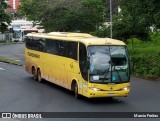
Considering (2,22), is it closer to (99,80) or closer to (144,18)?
(144,18)

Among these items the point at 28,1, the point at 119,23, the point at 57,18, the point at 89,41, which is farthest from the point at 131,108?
the point at 28,1

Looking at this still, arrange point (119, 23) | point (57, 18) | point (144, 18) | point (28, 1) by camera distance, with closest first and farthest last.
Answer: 1. point (144, 18)
2. point (119, 23)
3. point (57, 18)
4. point (28, 1)

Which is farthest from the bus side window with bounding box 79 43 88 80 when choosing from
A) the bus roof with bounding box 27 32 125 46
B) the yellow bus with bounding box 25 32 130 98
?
the bus roof with bounding box 27 32 125 46

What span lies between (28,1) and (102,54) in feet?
149

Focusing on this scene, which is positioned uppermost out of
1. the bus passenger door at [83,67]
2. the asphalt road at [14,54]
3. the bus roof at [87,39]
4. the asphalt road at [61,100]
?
the bus roof at [87,39]

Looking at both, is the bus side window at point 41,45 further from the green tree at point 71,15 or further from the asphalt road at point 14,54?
the green tree at point 71,15

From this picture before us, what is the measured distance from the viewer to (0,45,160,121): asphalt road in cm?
1811

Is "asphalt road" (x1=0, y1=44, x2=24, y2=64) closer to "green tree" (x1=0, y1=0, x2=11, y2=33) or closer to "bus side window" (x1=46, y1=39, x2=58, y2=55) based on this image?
"green tree" (x1=0, y1=0, x2=11, y2=33)

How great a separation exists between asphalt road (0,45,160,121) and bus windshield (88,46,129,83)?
1083mm

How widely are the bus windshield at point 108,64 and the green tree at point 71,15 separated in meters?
28.0

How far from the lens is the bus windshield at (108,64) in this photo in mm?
19531

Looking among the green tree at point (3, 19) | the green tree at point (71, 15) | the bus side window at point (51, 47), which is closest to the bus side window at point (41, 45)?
the bus side window at point (51, 47)

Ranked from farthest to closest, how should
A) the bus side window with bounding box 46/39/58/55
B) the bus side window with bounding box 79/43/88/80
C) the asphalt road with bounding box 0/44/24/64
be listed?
1. the asphalt road with bounding box 0/44/24/64
2. the bus side window with bounding box 46/39/58/55
3. the bus side window with bounding box 79/43/88/80

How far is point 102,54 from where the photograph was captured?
65.5 feet
